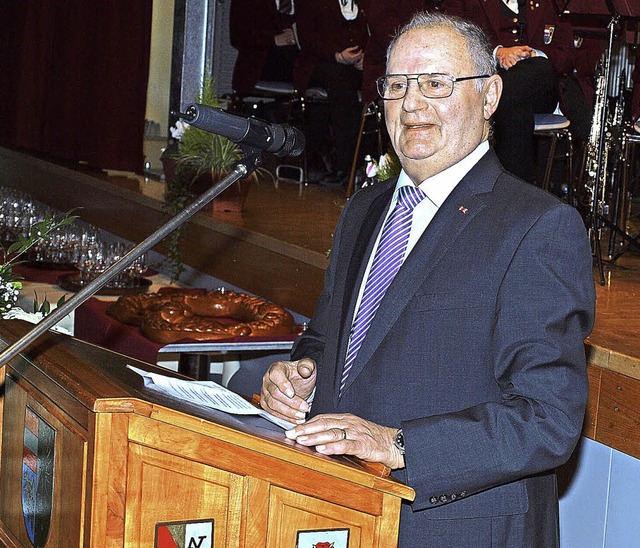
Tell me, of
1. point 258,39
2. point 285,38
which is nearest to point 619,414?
point 285,38

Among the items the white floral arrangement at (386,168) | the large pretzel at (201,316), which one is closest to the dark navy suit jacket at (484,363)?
the large pretzel at (201,316)

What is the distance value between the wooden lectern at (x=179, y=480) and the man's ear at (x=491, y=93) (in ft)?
2.33

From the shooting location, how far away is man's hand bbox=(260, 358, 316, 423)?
188 cm

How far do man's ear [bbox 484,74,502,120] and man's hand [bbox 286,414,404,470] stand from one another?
59cm

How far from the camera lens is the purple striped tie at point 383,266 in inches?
70.9

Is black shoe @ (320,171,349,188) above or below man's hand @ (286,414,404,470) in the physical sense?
below

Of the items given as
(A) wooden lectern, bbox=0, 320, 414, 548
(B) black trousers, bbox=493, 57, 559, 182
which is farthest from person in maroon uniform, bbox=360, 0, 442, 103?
(A) wooden lectern, bbox=0, 320, 414, 548

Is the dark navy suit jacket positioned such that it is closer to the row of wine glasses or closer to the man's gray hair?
the man's gray hair

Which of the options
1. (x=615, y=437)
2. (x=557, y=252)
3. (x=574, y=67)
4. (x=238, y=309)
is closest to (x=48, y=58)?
(x=574, y=67)

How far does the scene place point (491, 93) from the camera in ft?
5.91

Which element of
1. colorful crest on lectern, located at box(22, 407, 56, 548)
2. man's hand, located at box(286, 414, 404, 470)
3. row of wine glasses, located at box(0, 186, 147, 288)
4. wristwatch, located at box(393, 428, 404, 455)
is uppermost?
man's hand, located at box(286, 414, 404, 470)

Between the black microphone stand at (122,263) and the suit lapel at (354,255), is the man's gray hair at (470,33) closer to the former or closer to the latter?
the suit lapel at (354,255)

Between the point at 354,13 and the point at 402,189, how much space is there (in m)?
4.70

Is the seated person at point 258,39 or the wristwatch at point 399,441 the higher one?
the seated person at point 258,39
